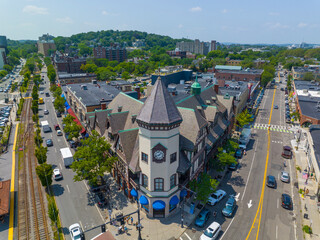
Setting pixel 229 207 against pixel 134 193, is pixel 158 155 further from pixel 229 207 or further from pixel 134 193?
pixel 229 207

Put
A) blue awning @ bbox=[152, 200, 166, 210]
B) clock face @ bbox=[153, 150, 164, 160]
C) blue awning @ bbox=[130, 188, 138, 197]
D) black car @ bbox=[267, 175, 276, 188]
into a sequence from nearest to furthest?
clock face @ bbox=[153, 150, 164, 160] < blue awning @ bbox=[152, 200, 166, 210] < blue awning @ bbox=[130, 188, 138, 197] < black car @ bbox=[267, 175, 276, 188]

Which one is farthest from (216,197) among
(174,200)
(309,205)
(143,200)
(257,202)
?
(309,205)

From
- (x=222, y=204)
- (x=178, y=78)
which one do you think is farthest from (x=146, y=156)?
(x=178, y=78)

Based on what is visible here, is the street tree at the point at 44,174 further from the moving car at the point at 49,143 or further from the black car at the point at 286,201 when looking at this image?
the black car at the point at 286,201

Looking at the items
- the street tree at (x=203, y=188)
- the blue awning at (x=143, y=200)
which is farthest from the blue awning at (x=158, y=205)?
the street tree at (x=203, y=188)

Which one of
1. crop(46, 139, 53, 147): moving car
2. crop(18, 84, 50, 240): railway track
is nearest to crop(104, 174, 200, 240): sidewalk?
crop(18, 84, 50, 240): railway track

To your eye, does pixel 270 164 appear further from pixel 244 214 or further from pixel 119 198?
pixel 119 198

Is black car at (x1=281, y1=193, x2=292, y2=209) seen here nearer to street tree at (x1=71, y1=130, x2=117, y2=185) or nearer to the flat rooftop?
street tree at (x1=71, y1=130, x2=117, y2=185)
